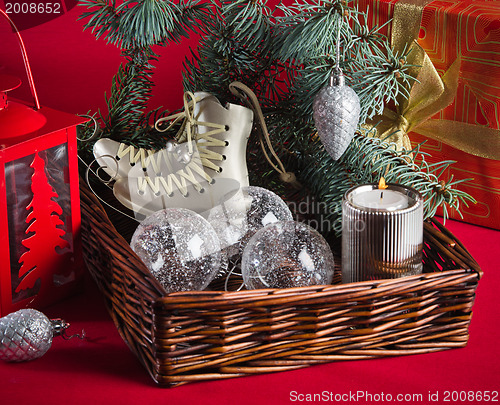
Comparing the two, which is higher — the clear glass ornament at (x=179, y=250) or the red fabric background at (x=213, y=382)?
the clear glass ornament at (x=179, y=250)

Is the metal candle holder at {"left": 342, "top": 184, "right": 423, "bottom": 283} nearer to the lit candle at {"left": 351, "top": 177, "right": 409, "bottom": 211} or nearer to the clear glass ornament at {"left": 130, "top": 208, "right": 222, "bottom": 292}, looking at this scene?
the lit candle at {"left": 351, "top": 177, "right": 409, "bottom": 211}

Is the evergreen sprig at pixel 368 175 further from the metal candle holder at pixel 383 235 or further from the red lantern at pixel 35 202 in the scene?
the red lantern at pixel 35 202

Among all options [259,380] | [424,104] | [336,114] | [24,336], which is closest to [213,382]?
[259,380]

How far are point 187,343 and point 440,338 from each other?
25cm

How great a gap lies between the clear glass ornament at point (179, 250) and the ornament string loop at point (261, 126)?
158 mm

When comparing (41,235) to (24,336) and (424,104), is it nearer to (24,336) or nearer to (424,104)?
(24,336)

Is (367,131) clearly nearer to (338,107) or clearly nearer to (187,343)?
(338,107)

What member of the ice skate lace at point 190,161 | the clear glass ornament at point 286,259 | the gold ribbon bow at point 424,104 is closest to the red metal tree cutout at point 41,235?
the ice skate lace at point 190,161

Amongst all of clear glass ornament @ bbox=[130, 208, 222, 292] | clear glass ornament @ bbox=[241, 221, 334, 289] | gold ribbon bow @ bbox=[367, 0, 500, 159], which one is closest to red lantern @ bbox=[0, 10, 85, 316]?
clear glass ornament @ bbox=[130, 208, 222, 292]

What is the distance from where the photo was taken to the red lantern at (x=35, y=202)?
0.72 meters

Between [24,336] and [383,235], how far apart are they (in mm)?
350

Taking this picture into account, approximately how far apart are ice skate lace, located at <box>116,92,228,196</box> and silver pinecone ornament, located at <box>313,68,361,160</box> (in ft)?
0.41

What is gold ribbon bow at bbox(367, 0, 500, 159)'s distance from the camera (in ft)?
3.03

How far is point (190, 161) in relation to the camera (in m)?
0.83
